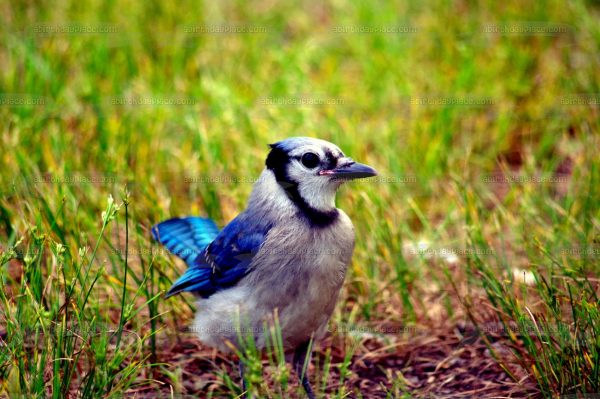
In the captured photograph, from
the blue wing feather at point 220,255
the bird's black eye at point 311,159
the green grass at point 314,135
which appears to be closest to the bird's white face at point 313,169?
the bird's black eye at point 311,159

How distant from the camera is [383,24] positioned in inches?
253

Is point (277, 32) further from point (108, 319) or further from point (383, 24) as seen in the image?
point (108, 319)

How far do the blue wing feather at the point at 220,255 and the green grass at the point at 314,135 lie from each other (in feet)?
0.42

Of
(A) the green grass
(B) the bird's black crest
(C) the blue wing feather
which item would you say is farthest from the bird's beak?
(A) the green grass

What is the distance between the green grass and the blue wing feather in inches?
5.0

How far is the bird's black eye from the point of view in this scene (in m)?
3.45

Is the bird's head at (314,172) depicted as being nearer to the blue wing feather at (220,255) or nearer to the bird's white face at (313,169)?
the bird's white face at (313,169)

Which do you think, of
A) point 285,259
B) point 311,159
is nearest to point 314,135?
point 311,159

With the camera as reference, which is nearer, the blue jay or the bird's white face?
the blue jay

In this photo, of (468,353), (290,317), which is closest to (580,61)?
(468,353)

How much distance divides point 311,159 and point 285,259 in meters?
0.42

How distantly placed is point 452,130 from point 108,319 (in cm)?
267

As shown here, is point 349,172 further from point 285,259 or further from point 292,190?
point 285,259

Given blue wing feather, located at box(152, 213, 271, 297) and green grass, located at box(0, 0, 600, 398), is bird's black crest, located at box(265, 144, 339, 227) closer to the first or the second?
blue wing feather, located at box(152, 213, 271, 297)
